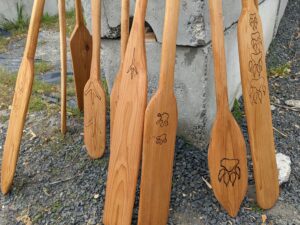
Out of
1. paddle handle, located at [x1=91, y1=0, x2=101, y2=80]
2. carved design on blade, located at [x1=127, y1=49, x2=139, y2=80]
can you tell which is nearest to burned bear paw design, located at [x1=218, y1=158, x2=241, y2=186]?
carved design on blade, located at [x1=127, y1=49, x2=139, y2=80]

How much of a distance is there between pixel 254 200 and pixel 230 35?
80 cm

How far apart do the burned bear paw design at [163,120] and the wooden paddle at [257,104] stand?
32 centimetres

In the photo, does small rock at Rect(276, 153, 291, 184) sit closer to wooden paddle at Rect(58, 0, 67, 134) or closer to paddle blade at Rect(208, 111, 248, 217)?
paddle blade at Rect(208, 111, 248, 217)

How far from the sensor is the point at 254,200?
5.12ft

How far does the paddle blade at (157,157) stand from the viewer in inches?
52.9

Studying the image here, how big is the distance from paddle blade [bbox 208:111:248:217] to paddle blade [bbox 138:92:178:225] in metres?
0.18

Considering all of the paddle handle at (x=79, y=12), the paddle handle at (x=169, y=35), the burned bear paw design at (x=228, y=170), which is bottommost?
the burned bear paw design at (x=228, y=170)

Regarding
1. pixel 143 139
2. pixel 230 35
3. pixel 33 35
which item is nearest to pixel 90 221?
pixel 143 139

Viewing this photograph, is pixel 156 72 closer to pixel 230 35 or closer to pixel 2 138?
pixel 230 35

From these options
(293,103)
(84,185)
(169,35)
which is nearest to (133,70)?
(169,35)

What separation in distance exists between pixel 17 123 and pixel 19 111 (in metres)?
0.06

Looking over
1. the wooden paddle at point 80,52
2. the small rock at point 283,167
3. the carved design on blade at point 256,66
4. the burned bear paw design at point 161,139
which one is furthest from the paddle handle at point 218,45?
the wooden paddle at point 80,52

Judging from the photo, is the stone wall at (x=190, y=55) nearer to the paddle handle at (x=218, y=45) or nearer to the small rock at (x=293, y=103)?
the paddle handle at (x=218, y=45)

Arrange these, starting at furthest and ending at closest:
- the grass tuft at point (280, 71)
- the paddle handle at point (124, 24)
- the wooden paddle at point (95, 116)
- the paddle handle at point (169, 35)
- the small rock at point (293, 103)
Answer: the grass tuft at point (280, 71) → the small rock at point (293, 103) → the wooden paddle at point (95, 116) → the paddle handle at point (124, 24) → the paddle handle at point (169, 35)
